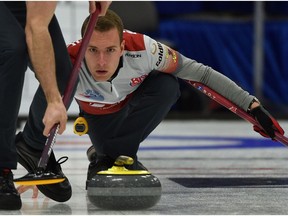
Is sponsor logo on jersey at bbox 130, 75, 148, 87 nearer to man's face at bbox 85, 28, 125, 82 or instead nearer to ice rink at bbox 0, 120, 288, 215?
man's face at bbox 85, 28, 125, 82

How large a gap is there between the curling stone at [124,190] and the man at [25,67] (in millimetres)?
240

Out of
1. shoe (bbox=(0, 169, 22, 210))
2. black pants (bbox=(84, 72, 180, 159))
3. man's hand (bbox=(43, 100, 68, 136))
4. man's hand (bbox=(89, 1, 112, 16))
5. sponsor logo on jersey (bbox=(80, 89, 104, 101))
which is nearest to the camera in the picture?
man's hand (bbox=(43, 100, 68, 136))

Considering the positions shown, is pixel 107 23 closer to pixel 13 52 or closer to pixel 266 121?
pixel 13 52

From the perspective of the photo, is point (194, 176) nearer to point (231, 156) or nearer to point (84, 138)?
point (231, 156)

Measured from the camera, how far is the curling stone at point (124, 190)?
2783 mm

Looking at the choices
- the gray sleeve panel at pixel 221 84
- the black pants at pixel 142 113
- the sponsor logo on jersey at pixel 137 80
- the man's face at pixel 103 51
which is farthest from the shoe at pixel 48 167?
the gray sleeve panel at pixel 221 84

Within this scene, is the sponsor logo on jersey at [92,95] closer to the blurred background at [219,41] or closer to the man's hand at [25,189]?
the man's hand at [25,189]

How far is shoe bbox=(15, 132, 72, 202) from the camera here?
3.03 metres

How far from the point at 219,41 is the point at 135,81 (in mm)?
5345

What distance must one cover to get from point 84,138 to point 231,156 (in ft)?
6.61

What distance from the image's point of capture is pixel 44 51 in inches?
110

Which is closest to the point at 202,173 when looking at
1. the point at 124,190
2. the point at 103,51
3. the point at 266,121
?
the point at 266,121

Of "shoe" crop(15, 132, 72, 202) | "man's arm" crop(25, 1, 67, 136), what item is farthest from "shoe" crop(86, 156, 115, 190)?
"man's arm" crop(25, 1, 67, 136)

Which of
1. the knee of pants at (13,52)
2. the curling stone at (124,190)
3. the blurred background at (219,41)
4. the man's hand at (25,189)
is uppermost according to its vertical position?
the knee of pants at (13,52)
